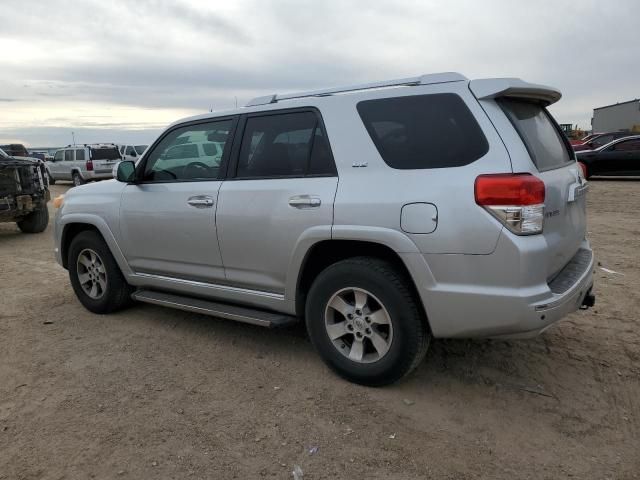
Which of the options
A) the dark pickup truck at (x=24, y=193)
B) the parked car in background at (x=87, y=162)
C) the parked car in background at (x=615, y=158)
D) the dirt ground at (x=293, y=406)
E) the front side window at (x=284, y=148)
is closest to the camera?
the dirt ground at (x=293, y=406)

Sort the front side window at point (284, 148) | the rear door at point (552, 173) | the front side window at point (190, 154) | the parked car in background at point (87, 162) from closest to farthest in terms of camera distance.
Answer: the rear door at point (552, 173)
the front side window at point (284, 148)
the front side window at point (190, 154)
the parked car in background at point (87, 162)

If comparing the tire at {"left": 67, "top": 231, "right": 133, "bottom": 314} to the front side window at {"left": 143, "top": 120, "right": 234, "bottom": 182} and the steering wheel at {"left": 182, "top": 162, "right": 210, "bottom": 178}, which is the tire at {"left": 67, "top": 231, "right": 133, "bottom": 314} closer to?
the front side window at {"left": 143, "top": 120, "right": 234, "bottom": 182}

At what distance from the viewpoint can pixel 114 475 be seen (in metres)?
2.65

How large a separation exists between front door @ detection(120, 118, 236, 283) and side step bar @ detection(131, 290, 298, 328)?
19 cm

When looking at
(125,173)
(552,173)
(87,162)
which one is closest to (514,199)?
(552,173)

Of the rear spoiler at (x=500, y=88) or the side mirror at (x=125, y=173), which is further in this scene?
the side mirror at (x=125, y=173)

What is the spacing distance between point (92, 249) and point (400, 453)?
351 centimetres

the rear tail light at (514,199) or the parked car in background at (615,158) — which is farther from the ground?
the rear tail light at (514,199)

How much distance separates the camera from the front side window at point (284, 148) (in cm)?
358

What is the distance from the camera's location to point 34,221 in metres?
10.6

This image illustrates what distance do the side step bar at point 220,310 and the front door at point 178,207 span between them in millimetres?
185

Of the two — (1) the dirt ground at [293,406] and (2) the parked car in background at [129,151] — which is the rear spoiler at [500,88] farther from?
(2) the parked car in background at [129,151]

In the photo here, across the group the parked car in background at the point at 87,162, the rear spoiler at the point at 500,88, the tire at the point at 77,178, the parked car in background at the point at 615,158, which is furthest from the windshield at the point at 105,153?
the rear spoiler at the point at 500,88

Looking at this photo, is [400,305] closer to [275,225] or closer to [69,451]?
[275,225]
